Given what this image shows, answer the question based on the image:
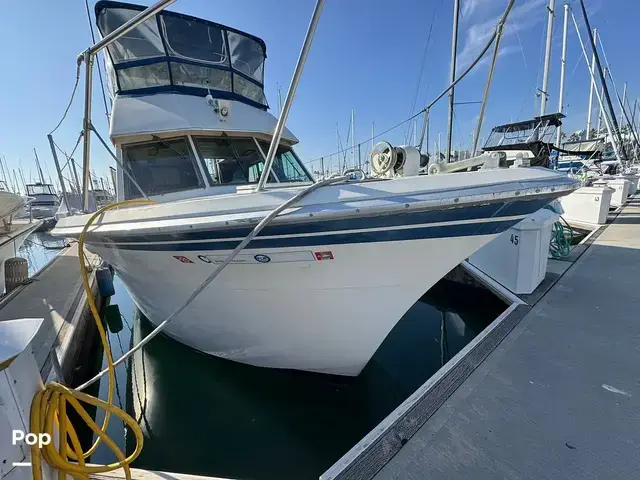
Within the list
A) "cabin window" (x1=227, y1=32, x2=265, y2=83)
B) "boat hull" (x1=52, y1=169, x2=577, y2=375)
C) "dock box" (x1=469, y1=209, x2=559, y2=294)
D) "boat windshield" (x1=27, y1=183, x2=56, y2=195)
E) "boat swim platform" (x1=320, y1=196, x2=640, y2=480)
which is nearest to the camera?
"boat swim platform" (x1=320, y1=196, x2=640, y2=480)

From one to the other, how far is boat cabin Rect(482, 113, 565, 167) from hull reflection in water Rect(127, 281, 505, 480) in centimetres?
652

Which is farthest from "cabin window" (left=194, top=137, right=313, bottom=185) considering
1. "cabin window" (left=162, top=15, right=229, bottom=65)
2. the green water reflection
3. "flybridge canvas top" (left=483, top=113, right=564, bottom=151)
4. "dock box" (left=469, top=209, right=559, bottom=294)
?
"flybridge canvas top" (left=483, top=113, right=564, bottom=151)

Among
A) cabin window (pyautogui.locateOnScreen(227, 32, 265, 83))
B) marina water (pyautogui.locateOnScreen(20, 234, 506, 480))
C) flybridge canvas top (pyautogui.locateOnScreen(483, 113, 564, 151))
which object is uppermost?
cabin window (pyautogui.locateOnScreen(227, 32, 265, 83))

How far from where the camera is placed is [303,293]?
8.47ft

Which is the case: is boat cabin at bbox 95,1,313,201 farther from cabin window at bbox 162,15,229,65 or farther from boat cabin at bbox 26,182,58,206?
boat cabin at bbox 26,182,58,206

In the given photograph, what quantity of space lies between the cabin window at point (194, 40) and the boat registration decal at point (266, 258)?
306cm

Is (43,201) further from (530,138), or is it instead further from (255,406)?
(530,138)

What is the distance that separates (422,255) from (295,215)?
3.14 feet

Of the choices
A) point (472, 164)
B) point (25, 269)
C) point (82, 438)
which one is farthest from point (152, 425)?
point (25, 269)

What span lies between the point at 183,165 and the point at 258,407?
269 cm

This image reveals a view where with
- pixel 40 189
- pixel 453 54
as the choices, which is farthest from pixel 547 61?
pixel 40 189

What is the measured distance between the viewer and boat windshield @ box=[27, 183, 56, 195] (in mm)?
25234

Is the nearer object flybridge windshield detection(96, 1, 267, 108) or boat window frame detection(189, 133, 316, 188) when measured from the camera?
boat window frame detection(189, 133, 316, 188)

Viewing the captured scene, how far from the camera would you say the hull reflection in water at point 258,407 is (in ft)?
9.27
